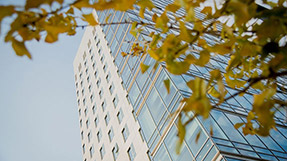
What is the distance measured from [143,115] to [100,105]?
28.0ft

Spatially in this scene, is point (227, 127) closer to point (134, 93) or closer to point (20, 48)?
point (134, 93)

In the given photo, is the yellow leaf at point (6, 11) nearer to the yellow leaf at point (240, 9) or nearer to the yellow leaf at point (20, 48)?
the yellow leaf at point (20, 48)

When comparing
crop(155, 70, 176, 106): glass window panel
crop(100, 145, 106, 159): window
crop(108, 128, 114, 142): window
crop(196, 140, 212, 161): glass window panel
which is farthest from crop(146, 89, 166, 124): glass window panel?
crop(100, 145, 106, 159): window

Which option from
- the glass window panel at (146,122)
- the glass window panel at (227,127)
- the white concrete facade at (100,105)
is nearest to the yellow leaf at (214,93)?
the glass window panel at (227,127)

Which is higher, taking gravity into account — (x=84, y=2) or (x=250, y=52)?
(x=84, y=2)

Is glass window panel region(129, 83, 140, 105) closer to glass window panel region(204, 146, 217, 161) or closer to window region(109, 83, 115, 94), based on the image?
window region(109, 83, 115, 94)

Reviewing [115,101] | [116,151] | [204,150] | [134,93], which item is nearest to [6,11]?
[204,150]

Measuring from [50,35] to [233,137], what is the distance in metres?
8.39

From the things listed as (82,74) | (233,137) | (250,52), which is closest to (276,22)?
Answer: (250,52)

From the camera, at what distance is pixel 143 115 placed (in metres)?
12.7

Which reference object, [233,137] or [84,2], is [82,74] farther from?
Answer: [84,2]

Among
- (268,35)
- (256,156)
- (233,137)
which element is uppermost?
(233,137)

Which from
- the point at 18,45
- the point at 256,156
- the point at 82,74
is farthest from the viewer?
the point at 82,74

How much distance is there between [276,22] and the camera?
1383 mm
